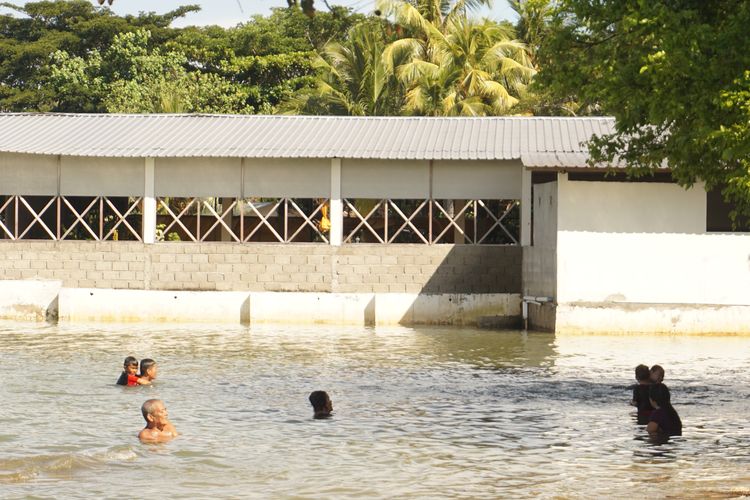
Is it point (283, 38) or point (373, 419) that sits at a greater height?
point (283, 38)

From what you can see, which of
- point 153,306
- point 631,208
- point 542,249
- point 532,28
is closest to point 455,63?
point 532,28

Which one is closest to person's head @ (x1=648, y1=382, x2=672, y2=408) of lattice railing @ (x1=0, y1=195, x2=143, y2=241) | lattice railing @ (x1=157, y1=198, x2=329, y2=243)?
lattice railing @ (x1=0, y1=195, x2=143, y2=241)

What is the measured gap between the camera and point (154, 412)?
1468 cm

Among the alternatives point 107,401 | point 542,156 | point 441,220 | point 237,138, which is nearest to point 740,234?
point 542,156

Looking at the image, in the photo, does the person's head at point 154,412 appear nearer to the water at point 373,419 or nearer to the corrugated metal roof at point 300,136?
the water at point 373,419

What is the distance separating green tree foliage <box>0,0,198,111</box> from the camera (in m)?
56.4

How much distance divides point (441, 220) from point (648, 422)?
21020mm

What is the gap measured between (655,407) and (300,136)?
18.3 meters

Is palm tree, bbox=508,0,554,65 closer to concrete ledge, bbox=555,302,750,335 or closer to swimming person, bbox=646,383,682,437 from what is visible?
concrete ledge, bbox=555,302,750,335

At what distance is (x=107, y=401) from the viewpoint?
59.9 ft

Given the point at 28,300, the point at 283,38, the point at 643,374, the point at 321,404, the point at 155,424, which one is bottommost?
the point at 155,424

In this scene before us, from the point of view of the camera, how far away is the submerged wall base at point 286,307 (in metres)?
29.9

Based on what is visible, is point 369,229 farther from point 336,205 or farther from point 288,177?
point 288,177

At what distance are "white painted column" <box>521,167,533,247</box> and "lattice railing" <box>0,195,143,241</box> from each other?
9.88 metres
